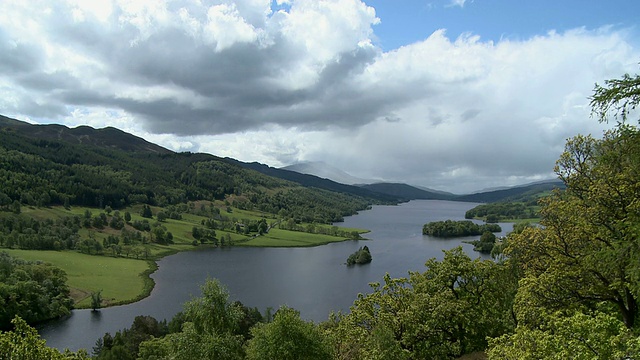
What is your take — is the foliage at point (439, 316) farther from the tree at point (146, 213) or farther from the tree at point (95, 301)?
the tree at point (146, 213)

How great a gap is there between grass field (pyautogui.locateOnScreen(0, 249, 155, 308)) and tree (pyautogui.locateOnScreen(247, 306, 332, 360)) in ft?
233

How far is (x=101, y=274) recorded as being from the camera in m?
97.3

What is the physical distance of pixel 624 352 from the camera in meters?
9.60

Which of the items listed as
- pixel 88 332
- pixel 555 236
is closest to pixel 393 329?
pixel 555 236

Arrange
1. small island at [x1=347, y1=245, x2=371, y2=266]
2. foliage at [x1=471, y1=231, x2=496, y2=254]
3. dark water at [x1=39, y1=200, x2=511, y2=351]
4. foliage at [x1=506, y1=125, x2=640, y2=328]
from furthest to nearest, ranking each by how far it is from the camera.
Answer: foliage at [x1=471, y1=231, x2=496, y2=254] < small island at [x1=347, y1=245, x2=371, y2=266] < dark water at [x1=39, y1=200, x2=511, y2=351] < foliage at [x1=506, y1=125, x2=640, y2=328]

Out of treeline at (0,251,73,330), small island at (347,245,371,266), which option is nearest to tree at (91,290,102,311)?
treeline at (0,251,73,330)

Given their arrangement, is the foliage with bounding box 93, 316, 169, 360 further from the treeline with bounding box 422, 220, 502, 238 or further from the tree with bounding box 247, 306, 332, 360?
the treeline with bounding box 422, 220, 502, 238

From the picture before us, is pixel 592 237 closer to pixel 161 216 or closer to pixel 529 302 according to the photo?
pixel 529 302

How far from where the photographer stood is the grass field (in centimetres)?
8325

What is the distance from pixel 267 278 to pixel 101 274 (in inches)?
1687

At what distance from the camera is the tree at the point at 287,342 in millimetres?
22547

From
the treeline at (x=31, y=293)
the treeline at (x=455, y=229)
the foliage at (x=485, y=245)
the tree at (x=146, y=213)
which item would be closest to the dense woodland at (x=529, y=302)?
the treeline at (x=31, y=293)

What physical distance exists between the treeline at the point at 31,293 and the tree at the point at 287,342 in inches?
2606

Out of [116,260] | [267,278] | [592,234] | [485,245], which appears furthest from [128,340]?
[485,245]
